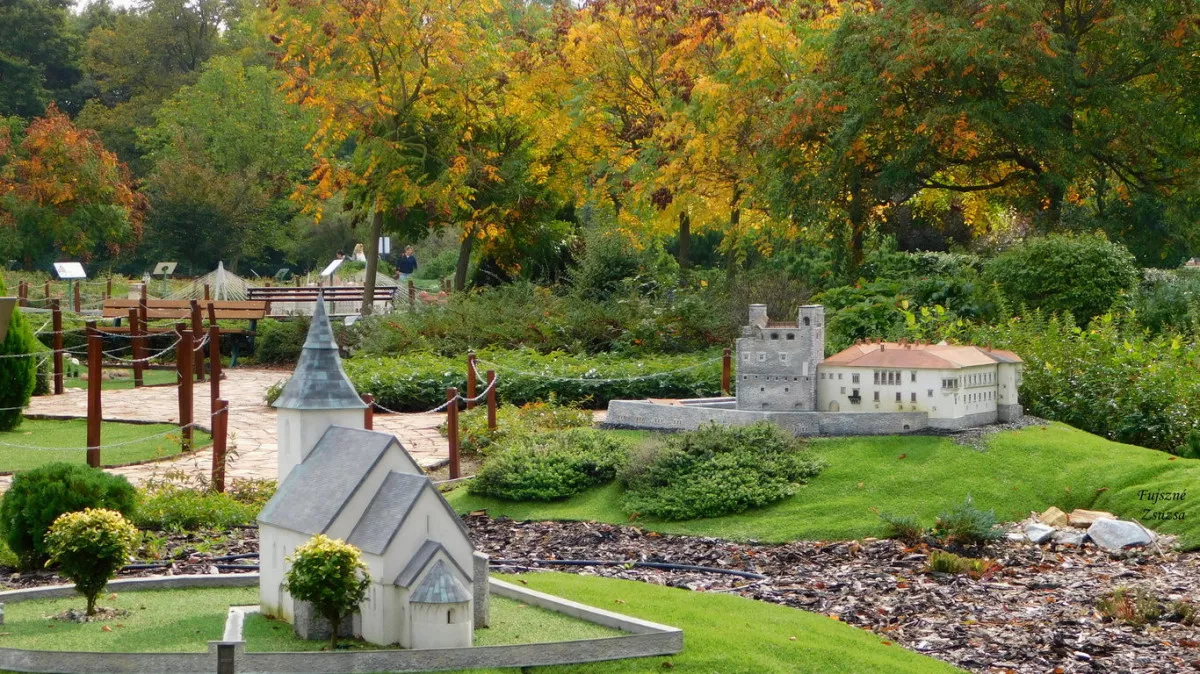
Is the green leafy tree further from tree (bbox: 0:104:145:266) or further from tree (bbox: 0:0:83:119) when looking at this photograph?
tree (bbox: 0:0:83:119)

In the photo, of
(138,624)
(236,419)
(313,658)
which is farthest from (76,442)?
(313,658)

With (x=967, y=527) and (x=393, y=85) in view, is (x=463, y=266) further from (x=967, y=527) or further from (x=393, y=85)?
(x=967, y=527)

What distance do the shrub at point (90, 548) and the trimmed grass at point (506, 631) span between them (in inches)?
36.3

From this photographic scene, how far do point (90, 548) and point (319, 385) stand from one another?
1691 mm

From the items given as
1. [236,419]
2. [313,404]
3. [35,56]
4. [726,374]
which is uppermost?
[35,56]

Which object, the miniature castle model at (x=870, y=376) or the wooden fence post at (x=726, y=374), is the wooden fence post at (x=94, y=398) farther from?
the wooden fence post at (x=726, y=374)

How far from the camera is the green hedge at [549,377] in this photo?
18625 millimetres

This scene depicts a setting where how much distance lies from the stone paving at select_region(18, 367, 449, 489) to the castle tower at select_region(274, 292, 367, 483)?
17.4ft

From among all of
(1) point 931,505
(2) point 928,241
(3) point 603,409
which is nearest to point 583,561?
(1) point 931,505

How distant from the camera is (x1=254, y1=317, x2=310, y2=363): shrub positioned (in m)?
27.8

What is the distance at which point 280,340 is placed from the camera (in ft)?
91.5

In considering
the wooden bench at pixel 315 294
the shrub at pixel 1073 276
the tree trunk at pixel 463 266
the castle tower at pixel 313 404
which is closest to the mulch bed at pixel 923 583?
the castle tower at pixel 313 404

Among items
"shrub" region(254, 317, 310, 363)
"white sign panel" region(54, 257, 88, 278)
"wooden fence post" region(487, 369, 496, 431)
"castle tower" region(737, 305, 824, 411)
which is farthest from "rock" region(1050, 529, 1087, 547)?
"white sign panel" region(54, 257, 88, 278)

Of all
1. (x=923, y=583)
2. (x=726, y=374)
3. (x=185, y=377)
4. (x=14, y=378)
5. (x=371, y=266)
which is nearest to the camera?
(x=923, y=583)
